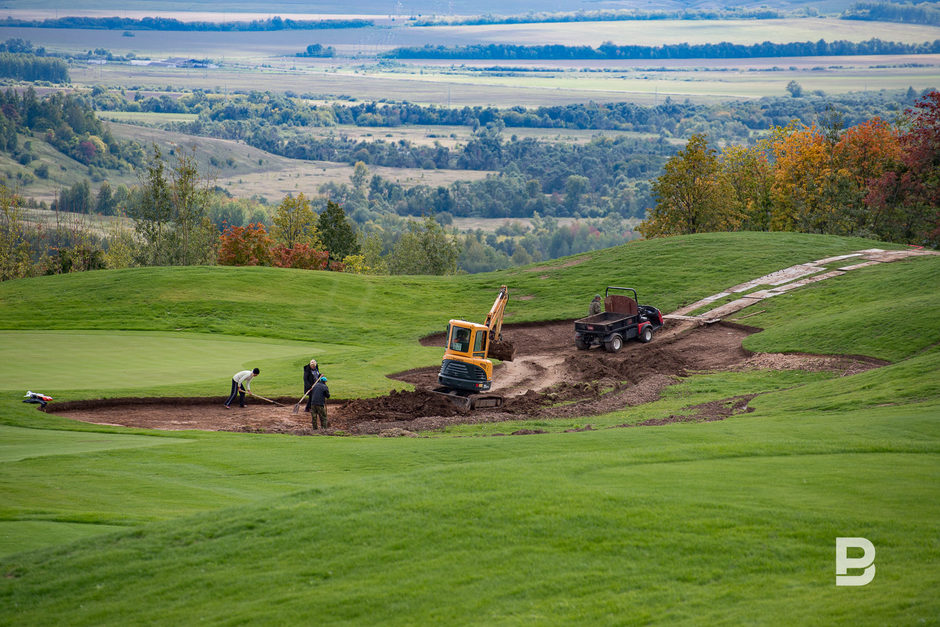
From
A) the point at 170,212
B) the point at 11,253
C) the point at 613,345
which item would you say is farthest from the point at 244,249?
the point at 613,345

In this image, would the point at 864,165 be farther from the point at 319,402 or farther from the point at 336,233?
the point at 319,402

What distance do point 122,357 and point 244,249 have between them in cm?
3689

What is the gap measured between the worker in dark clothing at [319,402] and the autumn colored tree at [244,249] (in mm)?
44792

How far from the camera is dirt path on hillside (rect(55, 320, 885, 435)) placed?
26.4 metres

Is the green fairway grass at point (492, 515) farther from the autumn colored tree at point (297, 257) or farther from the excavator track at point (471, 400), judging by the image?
the autumn colored tree at point (297, 257)

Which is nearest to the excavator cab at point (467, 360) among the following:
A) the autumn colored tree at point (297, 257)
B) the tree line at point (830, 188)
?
the autumn colored tree at point (297, 257)

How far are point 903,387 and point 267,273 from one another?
38.1 meters

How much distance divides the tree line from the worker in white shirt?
173 feet

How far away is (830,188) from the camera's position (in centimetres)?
7381

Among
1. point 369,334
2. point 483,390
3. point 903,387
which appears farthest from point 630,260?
point 903,387

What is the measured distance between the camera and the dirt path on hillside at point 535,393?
86.7 feet

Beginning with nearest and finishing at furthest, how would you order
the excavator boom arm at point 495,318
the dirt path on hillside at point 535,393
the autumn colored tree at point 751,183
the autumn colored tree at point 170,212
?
the dirt path on hillside at point 535,393
the excavator boom arm at point 495,318
the autumn colored tree at point 170,212
the autumn colored tree at point 751,183

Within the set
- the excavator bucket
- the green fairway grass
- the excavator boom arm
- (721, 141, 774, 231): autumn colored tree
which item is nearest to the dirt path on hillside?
the excavator bucket

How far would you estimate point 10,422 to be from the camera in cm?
2305
